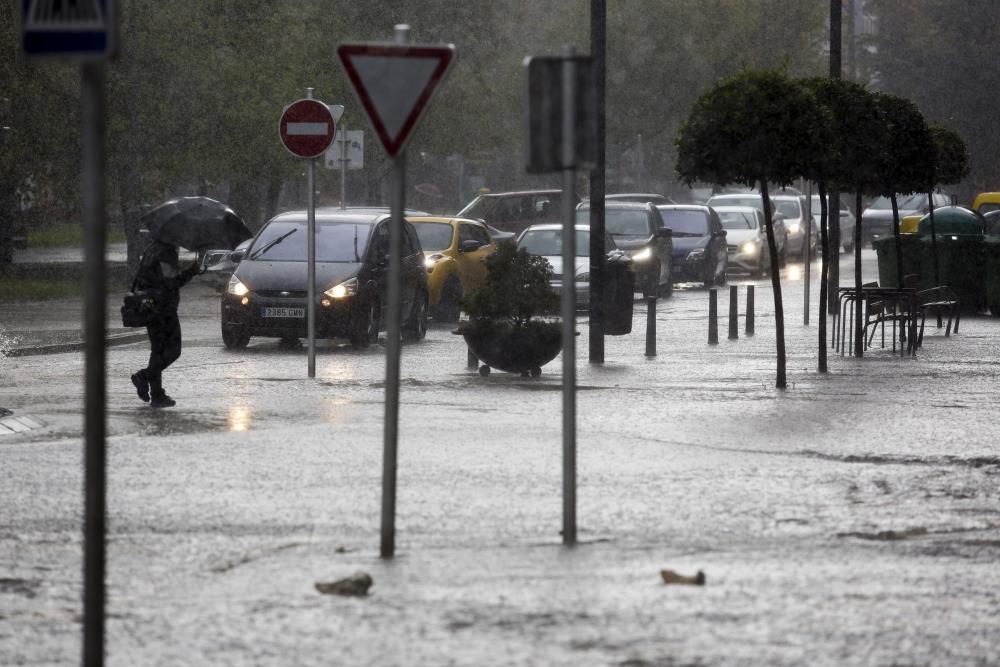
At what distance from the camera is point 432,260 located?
28.5 metres

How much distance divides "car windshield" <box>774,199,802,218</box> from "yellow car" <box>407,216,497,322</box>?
2289 cm

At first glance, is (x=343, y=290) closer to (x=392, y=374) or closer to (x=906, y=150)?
(x=906, y=150)

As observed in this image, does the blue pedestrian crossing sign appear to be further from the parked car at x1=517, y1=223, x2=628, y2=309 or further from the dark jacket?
the parked car at x1=517, y1=223, x2=628, y2=309

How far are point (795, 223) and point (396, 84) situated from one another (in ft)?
142

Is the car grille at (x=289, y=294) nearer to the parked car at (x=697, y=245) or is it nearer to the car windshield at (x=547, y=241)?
the car windshield at (x=547, y=241)

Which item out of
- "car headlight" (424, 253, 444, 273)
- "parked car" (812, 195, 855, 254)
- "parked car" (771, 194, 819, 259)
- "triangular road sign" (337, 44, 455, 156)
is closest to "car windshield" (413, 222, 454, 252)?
"car headlight" (424, 253, 444, 273)

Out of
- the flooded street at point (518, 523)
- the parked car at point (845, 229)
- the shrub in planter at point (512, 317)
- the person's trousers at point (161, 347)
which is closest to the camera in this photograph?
the flooded street at point (518, 523)

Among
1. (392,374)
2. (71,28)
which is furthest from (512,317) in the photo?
(71,28)

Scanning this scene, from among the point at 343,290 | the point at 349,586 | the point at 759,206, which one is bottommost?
the point at 349,586

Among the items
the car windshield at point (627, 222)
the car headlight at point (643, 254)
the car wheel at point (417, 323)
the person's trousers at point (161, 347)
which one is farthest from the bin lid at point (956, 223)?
the person's trousers at point (161, 347)

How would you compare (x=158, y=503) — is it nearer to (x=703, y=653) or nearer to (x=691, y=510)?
(x=691, y=510)

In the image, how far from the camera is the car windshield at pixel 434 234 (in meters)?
29.3

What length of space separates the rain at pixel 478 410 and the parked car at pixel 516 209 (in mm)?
4022

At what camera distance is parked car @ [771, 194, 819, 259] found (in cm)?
5100
